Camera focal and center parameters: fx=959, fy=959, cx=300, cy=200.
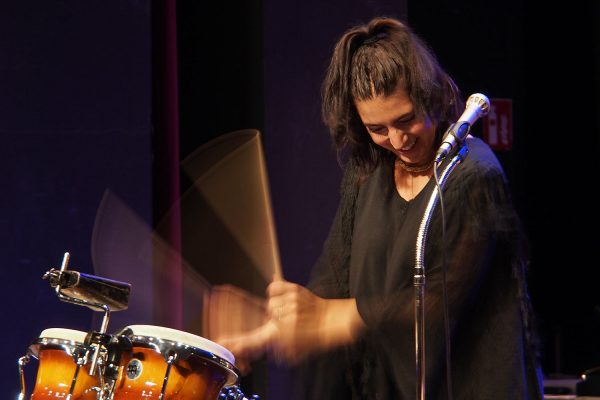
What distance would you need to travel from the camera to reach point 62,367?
279cm

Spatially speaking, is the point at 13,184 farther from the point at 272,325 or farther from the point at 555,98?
the point at 555,98

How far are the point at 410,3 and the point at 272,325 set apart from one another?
265 centimetres

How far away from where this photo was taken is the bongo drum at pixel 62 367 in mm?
2693

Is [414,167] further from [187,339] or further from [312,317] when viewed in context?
[187,339]

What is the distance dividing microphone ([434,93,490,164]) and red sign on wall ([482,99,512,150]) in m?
2.86

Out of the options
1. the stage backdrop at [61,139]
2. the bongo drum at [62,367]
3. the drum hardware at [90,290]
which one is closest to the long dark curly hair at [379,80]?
the drum hardware at [90,290]

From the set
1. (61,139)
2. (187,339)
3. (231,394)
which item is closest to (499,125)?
(61,139)

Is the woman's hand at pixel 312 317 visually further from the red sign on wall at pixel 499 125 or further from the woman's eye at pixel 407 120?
the red sign on wall at pixel 499 125

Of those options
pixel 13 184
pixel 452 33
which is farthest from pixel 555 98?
pixel 13 184

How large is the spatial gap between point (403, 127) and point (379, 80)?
0.37 ft

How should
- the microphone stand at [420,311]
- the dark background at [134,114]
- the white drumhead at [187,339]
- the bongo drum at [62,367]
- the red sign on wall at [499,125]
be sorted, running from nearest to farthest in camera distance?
the microphone stand at [420,311], the white drumhead at [187,339], the bongo drum at [62,367], the dark background at [134,114], the red sign on wall at [499,125]

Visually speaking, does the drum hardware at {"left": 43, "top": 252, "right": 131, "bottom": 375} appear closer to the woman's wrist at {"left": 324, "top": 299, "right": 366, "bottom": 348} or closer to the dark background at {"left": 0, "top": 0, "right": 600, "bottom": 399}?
the woman's wrist at {"left": 324, "top": 299, "right": 366, "bottom": 348}

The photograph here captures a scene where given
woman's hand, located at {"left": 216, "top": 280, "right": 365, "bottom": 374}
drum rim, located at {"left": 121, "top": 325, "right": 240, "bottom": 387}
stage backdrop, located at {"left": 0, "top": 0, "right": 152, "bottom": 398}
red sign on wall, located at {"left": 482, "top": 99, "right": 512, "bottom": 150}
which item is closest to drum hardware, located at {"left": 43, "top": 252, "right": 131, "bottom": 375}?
drum rim, located at {"left": 121, "top": 325, "right": 240, "bottom": 387}

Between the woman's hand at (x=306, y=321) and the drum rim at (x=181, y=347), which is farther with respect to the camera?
the drum rim at (x=181, y=347)
